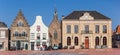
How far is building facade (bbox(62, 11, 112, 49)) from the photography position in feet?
232

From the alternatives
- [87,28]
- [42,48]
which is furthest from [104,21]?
[42,48]

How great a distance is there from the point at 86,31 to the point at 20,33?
1327cm

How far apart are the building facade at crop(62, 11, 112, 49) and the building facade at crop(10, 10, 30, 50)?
24.4 feet

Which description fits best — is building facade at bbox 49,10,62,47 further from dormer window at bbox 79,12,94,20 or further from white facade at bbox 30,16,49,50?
dormer window at bbox 79,12,94,20

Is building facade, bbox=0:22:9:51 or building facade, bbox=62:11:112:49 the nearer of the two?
building facade, bbox=0:22:9:51

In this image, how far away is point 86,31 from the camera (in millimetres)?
71000

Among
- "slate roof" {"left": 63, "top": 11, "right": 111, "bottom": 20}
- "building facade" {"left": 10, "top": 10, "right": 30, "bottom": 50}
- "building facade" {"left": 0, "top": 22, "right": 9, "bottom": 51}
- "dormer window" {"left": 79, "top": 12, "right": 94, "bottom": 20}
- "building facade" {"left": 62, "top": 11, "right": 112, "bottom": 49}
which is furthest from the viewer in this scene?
"slate roof" {"left": 63, "top": 11, "right": 111, "bottom": 20}

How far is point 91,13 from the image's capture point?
7362cm

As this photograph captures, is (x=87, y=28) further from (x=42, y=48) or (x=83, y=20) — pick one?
(x=42, y=48)

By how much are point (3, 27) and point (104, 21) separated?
20.3m

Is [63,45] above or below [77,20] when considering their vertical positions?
below

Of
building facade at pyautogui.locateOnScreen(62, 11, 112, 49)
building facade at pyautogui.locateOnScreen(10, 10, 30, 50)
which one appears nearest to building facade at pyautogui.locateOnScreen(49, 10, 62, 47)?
building facade at pyautogui.locateOnScreen(62, 11, 112, 49)

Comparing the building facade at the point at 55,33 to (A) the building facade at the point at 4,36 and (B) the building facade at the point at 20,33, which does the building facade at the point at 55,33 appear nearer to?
(B) the building facade at the point at 20,33

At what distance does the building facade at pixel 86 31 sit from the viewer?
70625 millimetres
